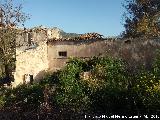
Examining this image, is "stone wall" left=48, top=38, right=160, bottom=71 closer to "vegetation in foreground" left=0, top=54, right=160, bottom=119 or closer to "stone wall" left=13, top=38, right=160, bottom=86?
"stone wall" left=13, top=38, right=160, bottom=86

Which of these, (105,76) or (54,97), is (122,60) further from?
(54,97)

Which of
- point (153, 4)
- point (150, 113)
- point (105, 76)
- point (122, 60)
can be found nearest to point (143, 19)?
point (153, 4)

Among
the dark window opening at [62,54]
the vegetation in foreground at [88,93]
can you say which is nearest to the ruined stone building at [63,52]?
the dark window opening at [62,54]

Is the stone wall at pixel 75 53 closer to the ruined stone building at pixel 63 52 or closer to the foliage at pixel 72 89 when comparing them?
the ruined stone building at pixel 63 52

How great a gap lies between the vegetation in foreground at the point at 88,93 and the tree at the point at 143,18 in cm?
899

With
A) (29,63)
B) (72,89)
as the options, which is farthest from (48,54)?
(72,89)

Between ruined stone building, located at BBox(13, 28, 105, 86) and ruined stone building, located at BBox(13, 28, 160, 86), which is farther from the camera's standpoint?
ruined stone building, located at BBox(13, 28, 105, 86)

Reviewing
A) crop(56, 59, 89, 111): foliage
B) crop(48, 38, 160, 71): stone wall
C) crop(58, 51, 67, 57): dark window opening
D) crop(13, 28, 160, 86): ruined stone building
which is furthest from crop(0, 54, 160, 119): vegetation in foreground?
crop(58, 51, 67, 57): dark window opening

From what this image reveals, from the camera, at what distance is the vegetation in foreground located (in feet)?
62.3

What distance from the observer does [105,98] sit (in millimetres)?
22000

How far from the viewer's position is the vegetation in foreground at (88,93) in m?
19.0

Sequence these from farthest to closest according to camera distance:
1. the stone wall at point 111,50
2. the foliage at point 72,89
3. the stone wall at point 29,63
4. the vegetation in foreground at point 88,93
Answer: the stone wall at point 29,63
the stone wall at point 111,50
the foliage at point 72,89
the vegetation in foreground at point 88,93

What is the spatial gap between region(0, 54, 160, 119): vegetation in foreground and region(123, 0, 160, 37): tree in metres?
8.99

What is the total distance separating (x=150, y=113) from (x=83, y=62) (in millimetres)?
9805
